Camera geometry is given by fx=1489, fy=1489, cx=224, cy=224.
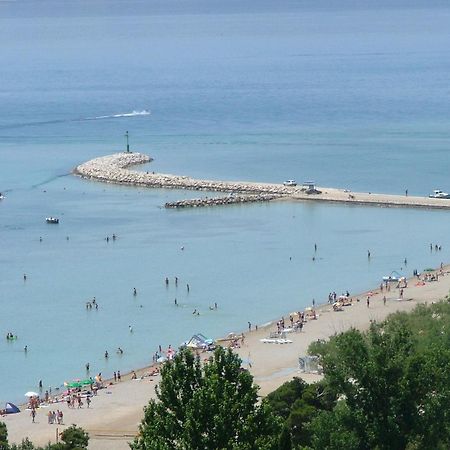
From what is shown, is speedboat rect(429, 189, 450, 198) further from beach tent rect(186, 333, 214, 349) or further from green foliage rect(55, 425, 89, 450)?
green foliage rect(55, 425, 89, 450)

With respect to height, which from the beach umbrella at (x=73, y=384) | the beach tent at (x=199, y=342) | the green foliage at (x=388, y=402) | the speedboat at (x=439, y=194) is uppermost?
the speedboat at (x=439, y=194)

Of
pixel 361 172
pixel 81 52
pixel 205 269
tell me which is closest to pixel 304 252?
pixel 205 269

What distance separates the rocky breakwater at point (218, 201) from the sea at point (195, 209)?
0.53m

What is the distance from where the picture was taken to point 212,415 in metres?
20.2

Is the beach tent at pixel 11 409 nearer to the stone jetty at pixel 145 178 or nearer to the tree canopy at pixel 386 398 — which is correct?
the tree canopy at pixel 386 398

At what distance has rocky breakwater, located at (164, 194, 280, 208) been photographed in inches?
2625

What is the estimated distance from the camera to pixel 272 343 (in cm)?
4147

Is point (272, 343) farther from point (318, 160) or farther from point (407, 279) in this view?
point (318, 160)

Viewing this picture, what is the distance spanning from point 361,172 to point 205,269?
23.4 meters

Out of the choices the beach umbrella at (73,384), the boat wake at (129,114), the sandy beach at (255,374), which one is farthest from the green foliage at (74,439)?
the boat wake at (129,114)

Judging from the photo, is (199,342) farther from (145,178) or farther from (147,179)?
(145,178)

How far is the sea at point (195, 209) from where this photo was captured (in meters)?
46.6

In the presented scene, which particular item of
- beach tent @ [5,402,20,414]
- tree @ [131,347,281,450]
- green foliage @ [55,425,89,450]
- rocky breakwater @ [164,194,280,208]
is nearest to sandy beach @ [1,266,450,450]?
beach tent @ [5,402,20,414]

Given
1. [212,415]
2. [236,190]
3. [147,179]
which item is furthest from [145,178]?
[212,415]
